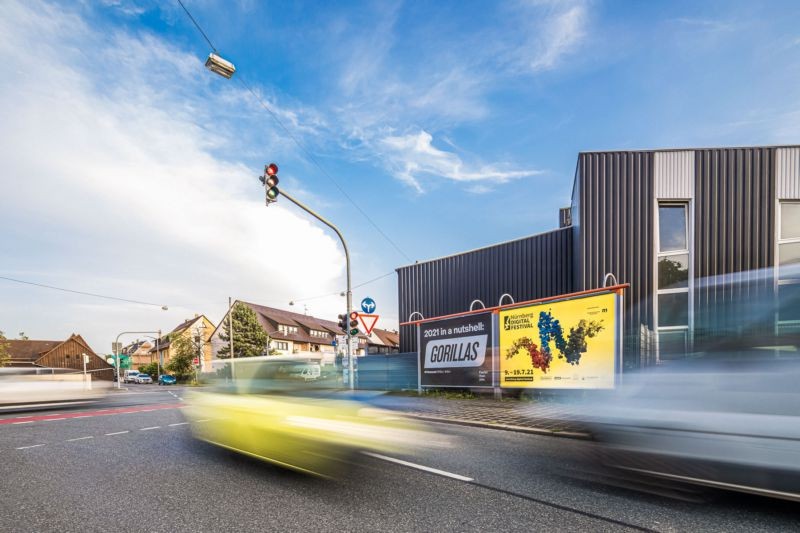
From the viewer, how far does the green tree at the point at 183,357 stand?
52.1 meters

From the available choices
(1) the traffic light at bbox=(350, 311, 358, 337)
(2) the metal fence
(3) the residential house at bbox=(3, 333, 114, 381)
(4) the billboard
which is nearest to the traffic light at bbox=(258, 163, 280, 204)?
(1) the traffic light at bbox=(350, 311, 358, 337)

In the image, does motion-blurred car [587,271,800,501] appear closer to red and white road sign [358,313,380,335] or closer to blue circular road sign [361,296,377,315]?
red and white road sign [358,313,380,335]

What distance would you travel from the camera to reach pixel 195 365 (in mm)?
50219

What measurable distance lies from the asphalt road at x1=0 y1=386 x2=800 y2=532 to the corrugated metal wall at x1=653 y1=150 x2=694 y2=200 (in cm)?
1223

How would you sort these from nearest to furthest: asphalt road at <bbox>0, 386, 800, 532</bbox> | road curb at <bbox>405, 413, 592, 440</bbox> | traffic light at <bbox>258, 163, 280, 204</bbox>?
asphalt road at <bbox>0, 386, 800, 532</bbox>, road curb at <bbox>405, 413, 592, 440</bbox>, traffic light at <bbox>258, 163, 280, 204</bbox>

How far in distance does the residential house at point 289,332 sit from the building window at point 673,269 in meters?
46.5

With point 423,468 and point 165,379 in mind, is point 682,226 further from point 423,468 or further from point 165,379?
point 165,379

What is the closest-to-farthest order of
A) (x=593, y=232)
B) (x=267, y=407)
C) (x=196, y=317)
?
(x=267, y=407) → (x=593, y=232) → (x=196, y=317)

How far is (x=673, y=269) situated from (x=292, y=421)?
48.4 ft

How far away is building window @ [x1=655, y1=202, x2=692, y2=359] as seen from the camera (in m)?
13.7

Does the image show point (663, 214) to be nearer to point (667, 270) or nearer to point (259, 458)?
point (667, 270)

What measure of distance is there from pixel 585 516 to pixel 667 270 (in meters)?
13.6

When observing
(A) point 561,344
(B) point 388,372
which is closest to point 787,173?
(A) point 561,344

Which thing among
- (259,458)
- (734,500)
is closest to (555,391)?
(734,500)
